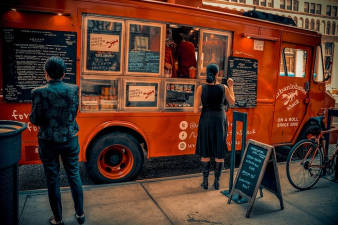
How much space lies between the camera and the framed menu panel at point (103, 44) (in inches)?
172

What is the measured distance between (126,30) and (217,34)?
175 centimetres

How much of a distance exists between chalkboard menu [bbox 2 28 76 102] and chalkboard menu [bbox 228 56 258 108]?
2987 mm

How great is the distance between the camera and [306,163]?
462 cm

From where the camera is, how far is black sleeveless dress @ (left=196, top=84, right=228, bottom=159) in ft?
14.0

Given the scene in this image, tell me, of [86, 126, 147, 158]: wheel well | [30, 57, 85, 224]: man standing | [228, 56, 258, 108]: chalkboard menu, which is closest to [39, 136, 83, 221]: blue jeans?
[30, 57, 85, 224]: man standing

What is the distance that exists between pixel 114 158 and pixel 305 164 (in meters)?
3.10

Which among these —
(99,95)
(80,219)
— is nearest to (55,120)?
(80,219)

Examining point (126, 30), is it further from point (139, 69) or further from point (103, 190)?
point (103, 190)

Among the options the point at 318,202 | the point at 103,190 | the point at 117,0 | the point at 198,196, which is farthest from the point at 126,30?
the point at 318,202

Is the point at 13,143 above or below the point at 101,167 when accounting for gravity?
above

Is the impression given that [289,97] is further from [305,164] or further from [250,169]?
[250,169]

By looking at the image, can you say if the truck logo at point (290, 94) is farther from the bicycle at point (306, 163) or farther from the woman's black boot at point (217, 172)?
the woman's black boot at point (217, 172)

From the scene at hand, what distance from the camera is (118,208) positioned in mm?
3832

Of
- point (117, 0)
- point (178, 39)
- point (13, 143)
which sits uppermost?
point (117, 0)
